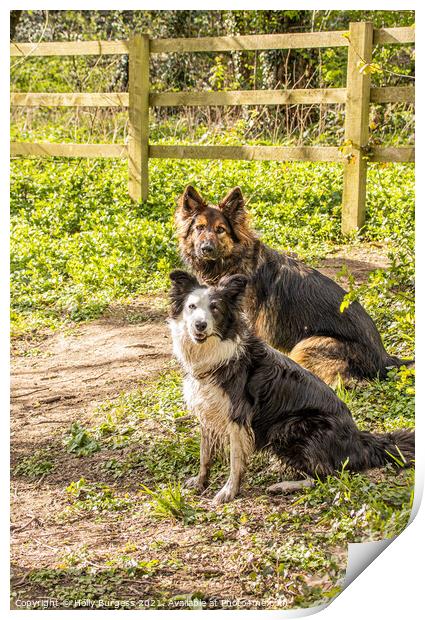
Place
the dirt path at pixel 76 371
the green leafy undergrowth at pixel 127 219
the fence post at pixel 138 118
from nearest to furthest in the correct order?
1. the dirt path at pixel 76 371
2. the green leafy undergrowth at pixel 127 219
3. the fence post at pixel 138 118

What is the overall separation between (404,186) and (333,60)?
0.73m

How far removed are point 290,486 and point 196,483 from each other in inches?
17.0

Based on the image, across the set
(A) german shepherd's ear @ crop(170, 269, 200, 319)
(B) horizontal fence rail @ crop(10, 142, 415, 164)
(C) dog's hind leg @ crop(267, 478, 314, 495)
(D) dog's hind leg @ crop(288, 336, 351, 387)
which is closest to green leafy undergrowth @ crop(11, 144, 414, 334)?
(B) horizontal fence rail @ crop(10, 142, 415, 164)

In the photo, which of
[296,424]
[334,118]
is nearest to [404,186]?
[334,118]

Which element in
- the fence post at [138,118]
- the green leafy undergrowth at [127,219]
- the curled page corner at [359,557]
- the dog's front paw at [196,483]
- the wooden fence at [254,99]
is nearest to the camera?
the curled page corner at [359,557]

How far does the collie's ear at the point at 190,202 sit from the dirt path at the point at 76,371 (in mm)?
506

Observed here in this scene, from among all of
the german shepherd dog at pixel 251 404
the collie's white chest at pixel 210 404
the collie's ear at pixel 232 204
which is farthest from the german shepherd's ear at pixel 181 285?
the collie's ear at pixel 232 204

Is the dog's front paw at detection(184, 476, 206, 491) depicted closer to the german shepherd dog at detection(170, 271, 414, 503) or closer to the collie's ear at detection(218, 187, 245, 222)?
the german shepherd dog at detection(170, 271, 414, 503)

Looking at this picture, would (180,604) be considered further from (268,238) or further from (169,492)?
(268,238)

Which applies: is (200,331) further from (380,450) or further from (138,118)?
(138,118)

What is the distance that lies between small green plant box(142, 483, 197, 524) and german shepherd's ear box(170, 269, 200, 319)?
774 millimetres

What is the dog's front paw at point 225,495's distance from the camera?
377 centimetres

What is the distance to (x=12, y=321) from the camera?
5.09 meters

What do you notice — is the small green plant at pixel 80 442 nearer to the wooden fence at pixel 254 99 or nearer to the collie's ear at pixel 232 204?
the collie's ear at pixel 232 204
